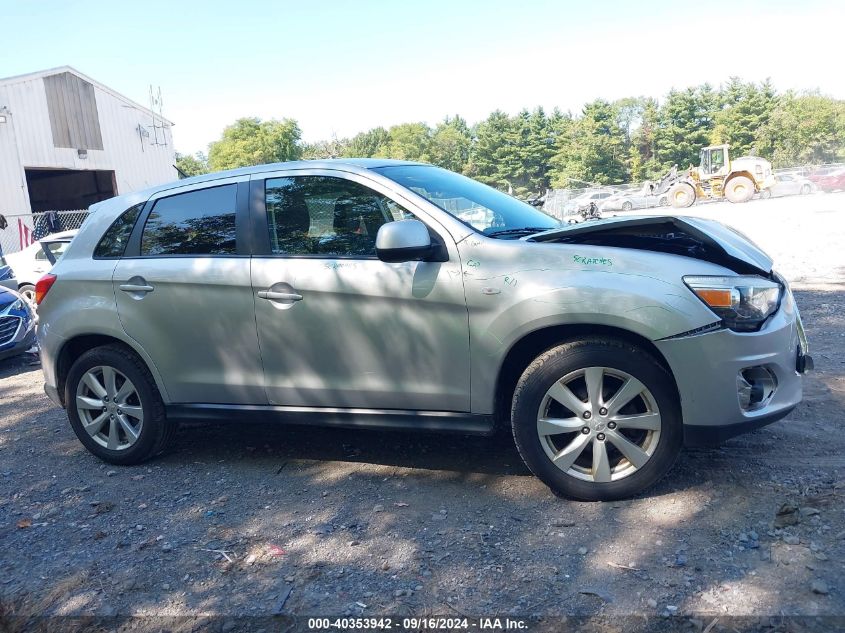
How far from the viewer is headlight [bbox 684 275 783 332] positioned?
3.31 meters

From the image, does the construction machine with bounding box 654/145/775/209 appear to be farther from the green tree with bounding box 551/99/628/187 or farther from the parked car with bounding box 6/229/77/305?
the parked car with bounding box 6/229/77/305

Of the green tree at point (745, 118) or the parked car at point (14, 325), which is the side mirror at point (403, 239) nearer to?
the parked car at point (14, 325)

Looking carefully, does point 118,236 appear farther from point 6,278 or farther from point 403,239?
point 6,278

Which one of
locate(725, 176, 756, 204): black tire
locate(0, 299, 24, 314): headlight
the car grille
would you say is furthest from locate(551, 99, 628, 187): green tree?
the car grille

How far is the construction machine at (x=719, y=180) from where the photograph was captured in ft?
114

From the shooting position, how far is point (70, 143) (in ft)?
83.1

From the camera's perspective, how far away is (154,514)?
3.98 meters

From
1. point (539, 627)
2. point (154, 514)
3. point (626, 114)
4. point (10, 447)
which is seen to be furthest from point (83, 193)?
point (626, 114)

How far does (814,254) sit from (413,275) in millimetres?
11000

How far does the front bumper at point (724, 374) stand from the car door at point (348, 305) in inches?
42.6

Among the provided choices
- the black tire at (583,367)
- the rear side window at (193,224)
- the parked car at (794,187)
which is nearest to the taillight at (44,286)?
the rear side window at (193,224)

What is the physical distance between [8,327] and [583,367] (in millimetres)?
7864

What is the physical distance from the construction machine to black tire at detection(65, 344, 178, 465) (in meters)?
33.8

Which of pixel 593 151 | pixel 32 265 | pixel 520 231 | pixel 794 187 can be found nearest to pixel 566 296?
pixel 520 231
